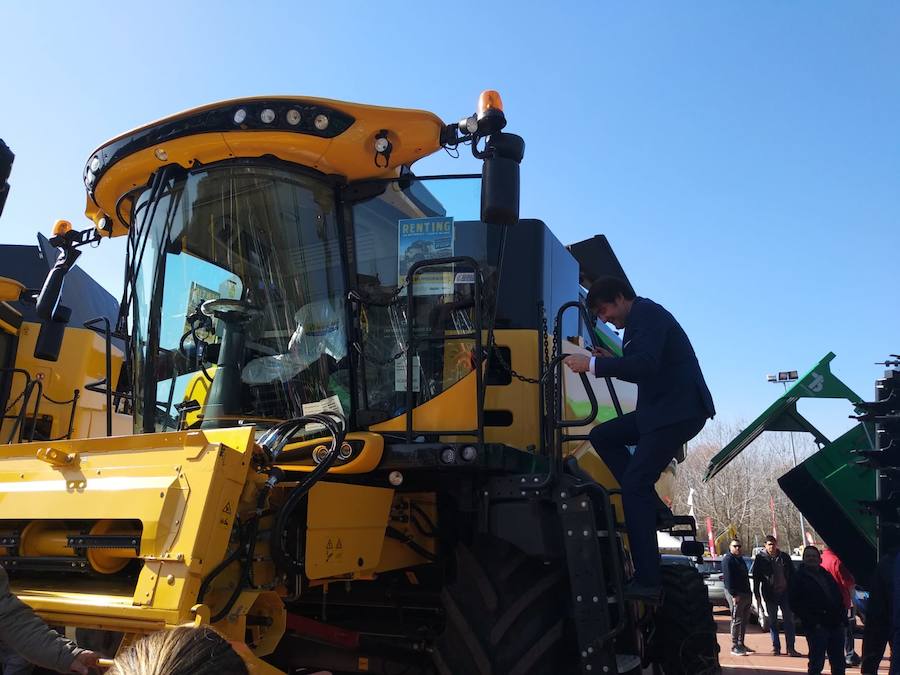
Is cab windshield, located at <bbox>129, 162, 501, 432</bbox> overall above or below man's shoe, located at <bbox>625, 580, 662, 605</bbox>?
above

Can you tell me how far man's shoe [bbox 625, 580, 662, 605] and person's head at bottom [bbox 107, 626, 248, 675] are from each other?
2.66m

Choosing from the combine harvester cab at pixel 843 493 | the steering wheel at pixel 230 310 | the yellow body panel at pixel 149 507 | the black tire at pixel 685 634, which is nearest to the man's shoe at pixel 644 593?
the black tire at pixel 685 634

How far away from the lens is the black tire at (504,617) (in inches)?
144

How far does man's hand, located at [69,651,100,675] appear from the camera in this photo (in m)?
2.69

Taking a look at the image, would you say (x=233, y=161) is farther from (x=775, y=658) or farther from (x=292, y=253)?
(x=775, y=658)

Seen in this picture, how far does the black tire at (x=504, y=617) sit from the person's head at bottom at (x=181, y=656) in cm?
242

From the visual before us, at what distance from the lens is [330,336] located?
400 centimetres

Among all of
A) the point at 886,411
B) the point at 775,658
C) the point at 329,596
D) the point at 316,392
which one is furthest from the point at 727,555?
the point at 316,392

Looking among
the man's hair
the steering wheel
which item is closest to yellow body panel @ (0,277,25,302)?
the steering wheel

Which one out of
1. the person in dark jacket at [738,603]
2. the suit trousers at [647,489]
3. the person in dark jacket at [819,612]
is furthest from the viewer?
the person in dark jacket at [738,603]

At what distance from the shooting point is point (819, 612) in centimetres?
791

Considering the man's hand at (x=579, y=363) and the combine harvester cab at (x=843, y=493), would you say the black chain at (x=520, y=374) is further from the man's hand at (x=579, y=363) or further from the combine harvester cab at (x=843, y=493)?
the combine harvester cab at (x=843, y=493)

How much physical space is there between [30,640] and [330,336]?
1882 millimetres

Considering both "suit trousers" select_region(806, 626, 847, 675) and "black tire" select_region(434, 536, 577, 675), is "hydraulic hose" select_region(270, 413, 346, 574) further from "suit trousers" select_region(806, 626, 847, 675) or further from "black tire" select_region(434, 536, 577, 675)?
"suit trousers" select_region(806, 626, 847, 675)
